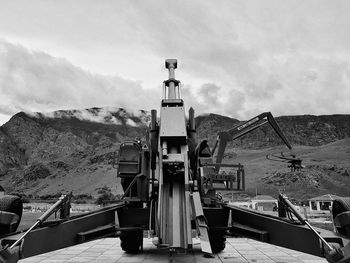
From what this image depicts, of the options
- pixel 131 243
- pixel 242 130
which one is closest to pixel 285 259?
pixel 131 243

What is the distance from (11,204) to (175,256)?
12.4ft

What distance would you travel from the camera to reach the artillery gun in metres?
4.90

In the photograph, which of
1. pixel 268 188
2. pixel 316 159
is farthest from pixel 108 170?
pixel 316 159

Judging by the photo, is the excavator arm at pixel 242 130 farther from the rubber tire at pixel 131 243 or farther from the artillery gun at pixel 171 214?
the artillery gun at pixel 171 214

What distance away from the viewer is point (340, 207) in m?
5.09

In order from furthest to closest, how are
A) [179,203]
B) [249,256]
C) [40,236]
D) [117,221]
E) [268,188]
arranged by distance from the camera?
[268,188]
[249,256]
[117,221]
[179,203]
[40,236]

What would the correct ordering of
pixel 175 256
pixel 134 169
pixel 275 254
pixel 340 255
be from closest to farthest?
1. pixel 340 255
2. pixel 134 169
3. pixel 175 256
4. pixel 275 254

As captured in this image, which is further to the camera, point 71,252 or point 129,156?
point 71,252

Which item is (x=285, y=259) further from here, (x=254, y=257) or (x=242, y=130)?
(x=242, y=130)

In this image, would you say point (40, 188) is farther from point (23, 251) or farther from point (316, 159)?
point (23, 251)

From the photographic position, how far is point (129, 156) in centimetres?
774

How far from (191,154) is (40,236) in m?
2.91

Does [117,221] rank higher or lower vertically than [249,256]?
higher

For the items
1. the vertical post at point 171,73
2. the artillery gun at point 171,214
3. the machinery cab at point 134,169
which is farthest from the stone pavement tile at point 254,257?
the vertical post at point 171,73
